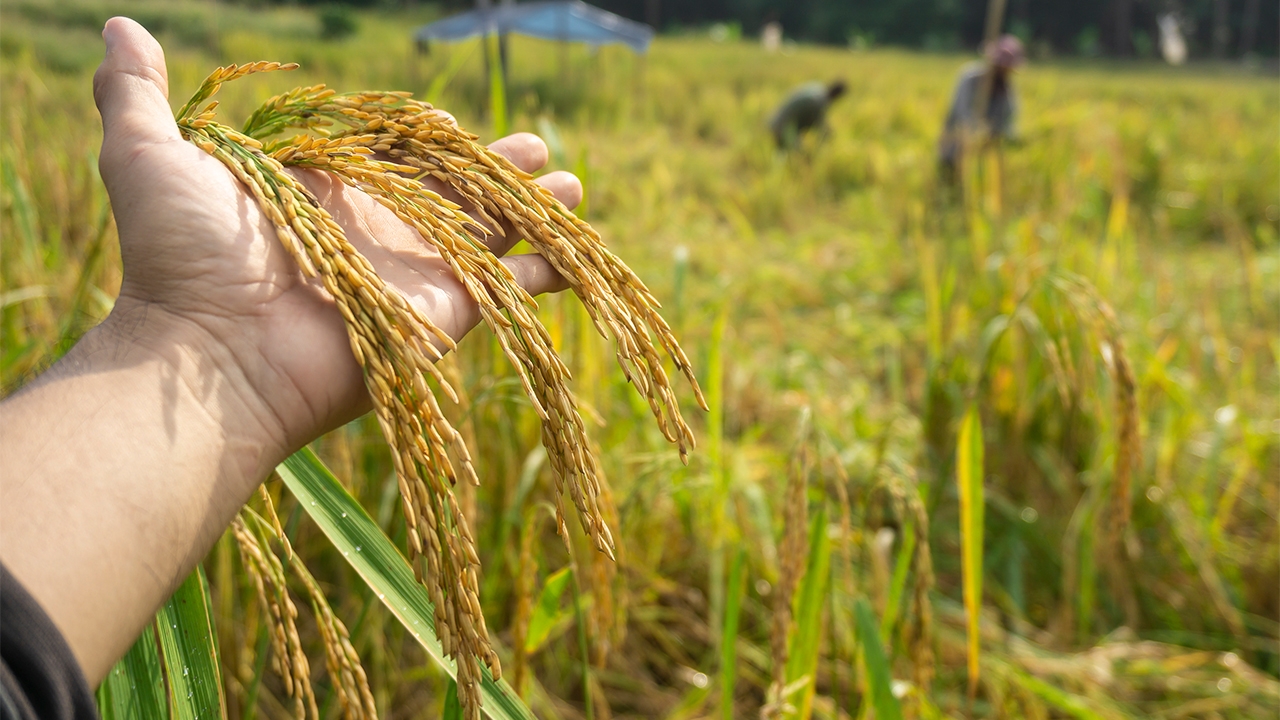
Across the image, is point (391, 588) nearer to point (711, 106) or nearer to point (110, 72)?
point (110, 72)

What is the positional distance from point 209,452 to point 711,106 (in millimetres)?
10726

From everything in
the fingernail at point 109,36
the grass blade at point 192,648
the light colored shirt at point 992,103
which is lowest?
the grass blade at point 192,648

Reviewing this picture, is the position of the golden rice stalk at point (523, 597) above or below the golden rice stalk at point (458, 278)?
below

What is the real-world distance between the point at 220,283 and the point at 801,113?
8.79m

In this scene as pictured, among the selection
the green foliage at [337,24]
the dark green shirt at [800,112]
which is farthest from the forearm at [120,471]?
the green foliage at [337,24]

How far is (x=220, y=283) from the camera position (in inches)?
28.5

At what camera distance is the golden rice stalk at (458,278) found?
551mm

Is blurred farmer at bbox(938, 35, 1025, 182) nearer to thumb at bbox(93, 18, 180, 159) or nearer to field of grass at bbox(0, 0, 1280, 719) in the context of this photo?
field of grass at bbox(0, 0, 1280, 719)

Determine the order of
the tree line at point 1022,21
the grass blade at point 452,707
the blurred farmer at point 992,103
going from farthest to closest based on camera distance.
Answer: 1. the tree line at point 1022,21
2. the blurred farmer at point 992,103
3. the grass blade at point 452,707

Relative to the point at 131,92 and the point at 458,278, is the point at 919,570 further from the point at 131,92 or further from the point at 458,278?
the point at 131,92

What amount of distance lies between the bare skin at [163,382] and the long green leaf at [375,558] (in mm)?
77

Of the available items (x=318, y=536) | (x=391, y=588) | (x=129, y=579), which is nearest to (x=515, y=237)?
(x=391, y=588)

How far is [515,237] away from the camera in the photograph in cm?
96

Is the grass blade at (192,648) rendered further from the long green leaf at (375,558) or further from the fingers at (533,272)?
the fingers at (533,272)
